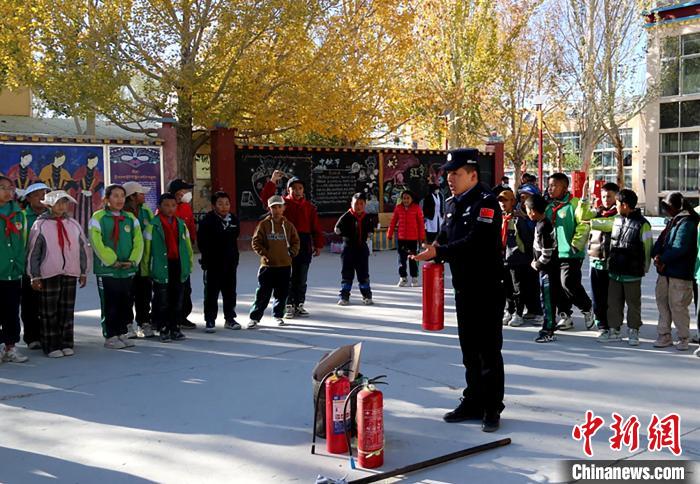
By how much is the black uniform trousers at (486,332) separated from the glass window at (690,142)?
1277 inches

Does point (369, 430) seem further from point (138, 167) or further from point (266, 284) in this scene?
point (138, 167)

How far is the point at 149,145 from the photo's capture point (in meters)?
15.7

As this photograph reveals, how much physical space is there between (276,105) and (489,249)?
45.8ft

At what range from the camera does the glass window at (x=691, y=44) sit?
32719mm

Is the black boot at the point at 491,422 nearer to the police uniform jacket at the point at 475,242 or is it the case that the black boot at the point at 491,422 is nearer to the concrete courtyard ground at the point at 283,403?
the concrete courtyard ground at the point at 283,403

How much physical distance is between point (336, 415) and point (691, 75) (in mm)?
34083

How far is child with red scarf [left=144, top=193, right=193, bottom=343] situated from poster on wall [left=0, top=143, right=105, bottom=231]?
22.6 feet

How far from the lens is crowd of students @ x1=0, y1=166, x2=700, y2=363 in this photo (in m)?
7.32

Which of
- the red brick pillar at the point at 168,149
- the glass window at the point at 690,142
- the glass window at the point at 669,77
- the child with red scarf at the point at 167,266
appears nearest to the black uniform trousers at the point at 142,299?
the child with red scarf at the point at 167,266

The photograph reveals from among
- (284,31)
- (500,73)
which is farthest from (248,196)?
(500,73)

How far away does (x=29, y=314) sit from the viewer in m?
7.87

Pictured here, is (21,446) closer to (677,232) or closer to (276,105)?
(677,232)

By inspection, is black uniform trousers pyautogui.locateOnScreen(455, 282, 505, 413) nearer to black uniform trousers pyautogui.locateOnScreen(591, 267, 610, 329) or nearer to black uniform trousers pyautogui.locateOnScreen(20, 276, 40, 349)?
black uniform trousers pyautogui.locateOnScreen(591, 267, 610, 329)

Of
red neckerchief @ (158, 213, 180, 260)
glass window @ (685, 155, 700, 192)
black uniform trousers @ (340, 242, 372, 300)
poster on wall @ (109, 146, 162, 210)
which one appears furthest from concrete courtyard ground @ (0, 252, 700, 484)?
glass window @ (685, 155, 700, 192)
